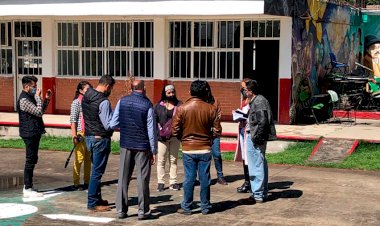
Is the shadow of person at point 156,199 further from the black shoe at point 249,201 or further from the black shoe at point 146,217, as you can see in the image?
the black shoe at point 249,201

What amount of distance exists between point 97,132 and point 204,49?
1015 centimetres

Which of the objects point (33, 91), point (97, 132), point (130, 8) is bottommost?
point (97, 132)

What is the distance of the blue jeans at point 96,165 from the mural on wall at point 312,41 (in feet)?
27.7

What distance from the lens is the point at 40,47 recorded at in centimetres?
2088

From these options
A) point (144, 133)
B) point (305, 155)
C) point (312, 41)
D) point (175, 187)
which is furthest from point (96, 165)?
point (312, 41)

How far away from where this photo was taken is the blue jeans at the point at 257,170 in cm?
973

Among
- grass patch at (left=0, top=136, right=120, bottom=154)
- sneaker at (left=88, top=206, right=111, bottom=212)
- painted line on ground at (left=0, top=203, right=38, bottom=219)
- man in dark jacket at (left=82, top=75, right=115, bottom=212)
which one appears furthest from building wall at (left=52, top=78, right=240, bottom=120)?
sneaker at (left=88, top=206, right=111, bottom=212)

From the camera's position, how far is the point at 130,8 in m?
17.9

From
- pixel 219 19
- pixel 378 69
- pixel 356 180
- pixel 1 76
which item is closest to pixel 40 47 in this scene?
pixel 1 76

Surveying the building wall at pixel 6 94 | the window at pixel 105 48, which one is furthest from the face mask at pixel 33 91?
the building wall at pixel 6 94

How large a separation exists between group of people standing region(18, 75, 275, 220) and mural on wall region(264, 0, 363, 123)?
7254 millimetres

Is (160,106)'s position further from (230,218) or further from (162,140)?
(230,218)

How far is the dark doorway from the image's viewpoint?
59.8 ft

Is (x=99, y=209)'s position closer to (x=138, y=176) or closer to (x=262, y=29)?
(x=138, y=176)
